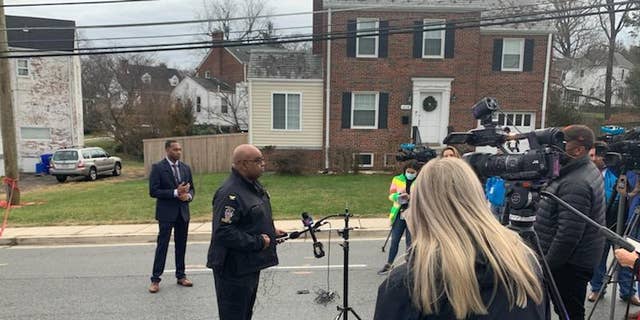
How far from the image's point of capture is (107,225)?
981 centimetres

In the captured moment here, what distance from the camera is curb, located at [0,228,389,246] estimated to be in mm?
8633

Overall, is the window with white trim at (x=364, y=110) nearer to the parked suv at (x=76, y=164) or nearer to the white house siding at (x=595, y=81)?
the parked suv at (x=76, y=164)

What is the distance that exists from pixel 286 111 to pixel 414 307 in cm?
1808

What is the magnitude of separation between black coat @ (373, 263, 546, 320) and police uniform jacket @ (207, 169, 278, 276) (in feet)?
6.76

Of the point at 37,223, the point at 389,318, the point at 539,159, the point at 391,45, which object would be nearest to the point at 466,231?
the point at 389,318

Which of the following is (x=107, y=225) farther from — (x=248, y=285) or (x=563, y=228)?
(x=563, y=228)

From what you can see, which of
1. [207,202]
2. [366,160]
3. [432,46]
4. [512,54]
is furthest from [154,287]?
[512,54]

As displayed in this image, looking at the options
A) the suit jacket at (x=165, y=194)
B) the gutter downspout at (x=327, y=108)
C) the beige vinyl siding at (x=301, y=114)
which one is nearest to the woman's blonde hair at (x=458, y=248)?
the suit jacket at (x=165, y=194)

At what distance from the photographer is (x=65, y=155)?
70.1 feet

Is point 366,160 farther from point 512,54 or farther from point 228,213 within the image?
point 228,213

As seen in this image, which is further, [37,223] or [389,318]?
[37,223]

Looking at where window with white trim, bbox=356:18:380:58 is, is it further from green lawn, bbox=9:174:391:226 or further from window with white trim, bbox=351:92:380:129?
green lawn, bbox=9:174:391:226

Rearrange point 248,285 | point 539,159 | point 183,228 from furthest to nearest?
1. point 183,228
2. point 248,285
3. point 539,159

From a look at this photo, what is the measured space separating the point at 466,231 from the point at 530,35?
19509 mm
